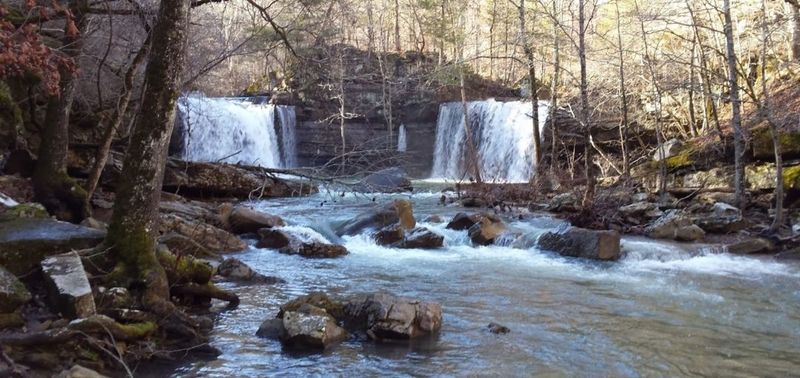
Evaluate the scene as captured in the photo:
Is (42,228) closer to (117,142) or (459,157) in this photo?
(117,142)

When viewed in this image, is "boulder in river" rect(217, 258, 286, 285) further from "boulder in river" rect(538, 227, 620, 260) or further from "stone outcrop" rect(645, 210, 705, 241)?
"stone outcrop" rect(645, 210, 705, 241)

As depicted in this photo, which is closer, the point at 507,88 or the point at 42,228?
the point at 42,228

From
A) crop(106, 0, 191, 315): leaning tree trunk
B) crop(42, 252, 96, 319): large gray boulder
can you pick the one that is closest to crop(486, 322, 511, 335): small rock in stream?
crop(106, 0, 191, 315): leaning tree trunk

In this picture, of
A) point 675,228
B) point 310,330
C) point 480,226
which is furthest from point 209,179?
point 310,330

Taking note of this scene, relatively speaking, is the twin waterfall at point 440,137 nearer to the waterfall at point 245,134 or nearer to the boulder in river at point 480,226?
the waterfall at point 245,134

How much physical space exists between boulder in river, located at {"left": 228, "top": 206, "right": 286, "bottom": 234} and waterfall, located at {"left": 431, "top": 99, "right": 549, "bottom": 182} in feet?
42.3

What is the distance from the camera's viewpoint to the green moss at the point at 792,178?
14430mm

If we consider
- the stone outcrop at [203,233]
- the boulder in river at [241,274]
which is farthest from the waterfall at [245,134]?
the boulder in river at [241,274]

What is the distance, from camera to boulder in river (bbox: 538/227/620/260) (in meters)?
11.8

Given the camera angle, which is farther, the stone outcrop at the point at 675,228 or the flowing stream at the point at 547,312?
the stone outcrop at the point at 675,228

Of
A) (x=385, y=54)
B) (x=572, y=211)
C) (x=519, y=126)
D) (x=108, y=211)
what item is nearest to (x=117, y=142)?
(x=108, y=211)

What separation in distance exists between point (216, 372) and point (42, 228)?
306 cm

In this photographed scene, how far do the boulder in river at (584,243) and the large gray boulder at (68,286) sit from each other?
8.81 meters

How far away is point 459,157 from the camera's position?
102 feet
